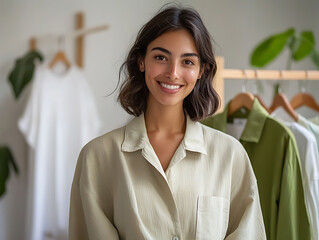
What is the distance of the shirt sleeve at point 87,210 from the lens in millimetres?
1030

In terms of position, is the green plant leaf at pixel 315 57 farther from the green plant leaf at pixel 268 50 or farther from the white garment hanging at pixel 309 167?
the white garment hanging at pixel 309 167

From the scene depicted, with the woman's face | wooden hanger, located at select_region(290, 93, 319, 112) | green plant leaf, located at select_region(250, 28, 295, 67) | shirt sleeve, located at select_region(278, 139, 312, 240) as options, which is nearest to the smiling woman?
the woman's face

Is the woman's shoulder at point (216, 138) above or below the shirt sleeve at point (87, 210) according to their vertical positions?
above

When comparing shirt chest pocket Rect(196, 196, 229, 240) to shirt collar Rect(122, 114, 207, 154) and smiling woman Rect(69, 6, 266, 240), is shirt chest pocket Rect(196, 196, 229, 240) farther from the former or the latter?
shirt collar Rect(122, 114, 207, 154)

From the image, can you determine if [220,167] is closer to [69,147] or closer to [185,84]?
[185,84]

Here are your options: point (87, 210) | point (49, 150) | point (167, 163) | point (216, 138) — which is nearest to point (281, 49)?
point (49, 150)

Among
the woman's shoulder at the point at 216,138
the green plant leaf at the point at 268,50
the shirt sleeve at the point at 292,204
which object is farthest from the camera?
the green plant leaf at the point at 268,50

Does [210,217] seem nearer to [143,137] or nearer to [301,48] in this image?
[143,137]

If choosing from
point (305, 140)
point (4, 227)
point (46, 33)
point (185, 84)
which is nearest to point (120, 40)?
point (46, 33)

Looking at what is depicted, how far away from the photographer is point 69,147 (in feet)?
8.41

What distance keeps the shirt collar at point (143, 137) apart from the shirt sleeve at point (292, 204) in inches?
12.8

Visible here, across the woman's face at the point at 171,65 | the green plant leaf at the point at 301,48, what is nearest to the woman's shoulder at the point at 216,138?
the woman's face at the point at 171,65

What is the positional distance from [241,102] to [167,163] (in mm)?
557

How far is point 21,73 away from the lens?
2.50 meters
